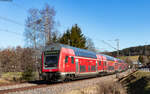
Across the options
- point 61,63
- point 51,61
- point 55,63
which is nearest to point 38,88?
point 55,63

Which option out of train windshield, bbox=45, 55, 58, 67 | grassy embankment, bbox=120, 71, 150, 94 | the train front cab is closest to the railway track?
the train front cab

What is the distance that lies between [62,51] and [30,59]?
1287 cm

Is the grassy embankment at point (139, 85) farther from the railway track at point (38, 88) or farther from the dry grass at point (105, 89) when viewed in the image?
the railway track at point (38, 88)

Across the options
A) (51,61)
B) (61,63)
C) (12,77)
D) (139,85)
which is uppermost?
(51,61)

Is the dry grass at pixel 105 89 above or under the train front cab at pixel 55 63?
under

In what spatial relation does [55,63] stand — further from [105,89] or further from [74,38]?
[74,38]

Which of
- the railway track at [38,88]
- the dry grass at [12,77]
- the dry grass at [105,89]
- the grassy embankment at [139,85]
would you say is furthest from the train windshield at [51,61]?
the dry grass at [12,77]

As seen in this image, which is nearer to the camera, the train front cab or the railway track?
the railway track

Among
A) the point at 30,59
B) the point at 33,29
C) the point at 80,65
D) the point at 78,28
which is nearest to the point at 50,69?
the point at 80,65

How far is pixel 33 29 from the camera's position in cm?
3281

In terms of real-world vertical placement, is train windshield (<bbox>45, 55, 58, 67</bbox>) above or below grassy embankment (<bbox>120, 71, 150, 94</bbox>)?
above

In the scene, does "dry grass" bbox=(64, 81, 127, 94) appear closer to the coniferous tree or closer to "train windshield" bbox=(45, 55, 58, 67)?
"train windshield" bbox=(45, 55, 58, 67)

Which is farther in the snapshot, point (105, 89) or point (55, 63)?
point (55, 63)

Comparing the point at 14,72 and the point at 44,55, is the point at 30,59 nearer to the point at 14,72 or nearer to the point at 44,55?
the point at 14,72
